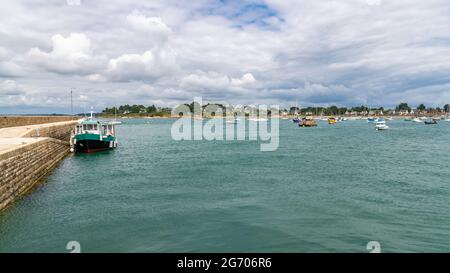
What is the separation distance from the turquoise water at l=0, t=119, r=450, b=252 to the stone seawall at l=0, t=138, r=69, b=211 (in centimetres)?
82

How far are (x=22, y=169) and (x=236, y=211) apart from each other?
578 inches

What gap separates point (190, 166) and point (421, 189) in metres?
20.6

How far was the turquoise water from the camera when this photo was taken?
1496 centimetres

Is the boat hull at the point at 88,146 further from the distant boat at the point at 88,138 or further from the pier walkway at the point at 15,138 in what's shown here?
the pier walkway at the point at 15,138

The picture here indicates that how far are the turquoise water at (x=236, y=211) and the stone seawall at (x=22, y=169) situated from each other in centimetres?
82

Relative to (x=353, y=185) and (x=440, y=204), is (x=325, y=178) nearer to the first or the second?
(x=353, y=185)

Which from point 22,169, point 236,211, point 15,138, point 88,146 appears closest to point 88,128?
point 88,146

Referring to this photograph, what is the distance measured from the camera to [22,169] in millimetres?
23578

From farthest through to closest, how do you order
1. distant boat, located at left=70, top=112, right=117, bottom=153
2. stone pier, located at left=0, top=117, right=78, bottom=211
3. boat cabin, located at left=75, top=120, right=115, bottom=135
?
boat cabin, located at left=75, top=120, right=115, bottom=135, distant boat, located at left=70, top=112, right=117, bottom=153, stone pier, located at left=0, top=117, right=78, bottom=211

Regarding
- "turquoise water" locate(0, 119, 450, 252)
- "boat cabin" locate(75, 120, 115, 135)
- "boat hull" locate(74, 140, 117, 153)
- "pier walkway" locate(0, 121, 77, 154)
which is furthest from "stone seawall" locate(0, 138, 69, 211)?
"boat cabin" locate(75, 120, 115, 135)

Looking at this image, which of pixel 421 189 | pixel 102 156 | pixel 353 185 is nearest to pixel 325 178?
pixel 353 185

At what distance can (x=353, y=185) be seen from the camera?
26.4m

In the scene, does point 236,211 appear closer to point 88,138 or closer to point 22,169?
point 22,169

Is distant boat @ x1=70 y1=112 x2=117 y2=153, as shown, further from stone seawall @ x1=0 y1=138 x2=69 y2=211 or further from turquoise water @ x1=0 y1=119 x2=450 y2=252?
turquoise water @ x1=0 y1=119 x2=450 y2=252
